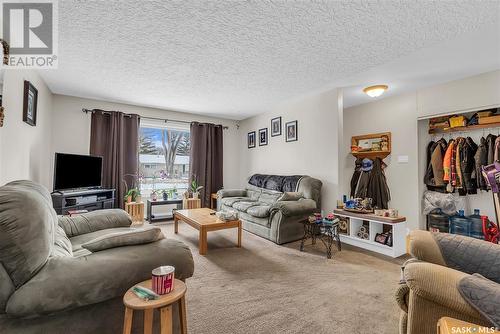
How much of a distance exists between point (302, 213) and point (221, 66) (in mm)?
2358

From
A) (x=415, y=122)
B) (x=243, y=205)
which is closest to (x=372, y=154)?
(x=415, y=122)

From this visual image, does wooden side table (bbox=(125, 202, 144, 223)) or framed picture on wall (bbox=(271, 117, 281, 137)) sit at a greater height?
framed picture on wall (bbox=(271, 117, 281, 137))

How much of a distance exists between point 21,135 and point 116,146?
1.93 meters

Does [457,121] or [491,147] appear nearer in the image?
[491,147]

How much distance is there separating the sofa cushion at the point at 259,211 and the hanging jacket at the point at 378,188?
1.96m

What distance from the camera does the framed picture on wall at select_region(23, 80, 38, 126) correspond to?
104 inches

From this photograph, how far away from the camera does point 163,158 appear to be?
541 cm

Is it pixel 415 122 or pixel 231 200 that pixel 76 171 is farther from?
pixel 415 122

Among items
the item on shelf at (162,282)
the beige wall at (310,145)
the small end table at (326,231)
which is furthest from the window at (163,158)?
the item on shelf at (162,282)

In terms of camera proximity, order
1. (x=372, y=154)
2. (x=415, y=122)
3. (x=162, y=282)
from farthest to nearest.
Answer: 1. (x=372, y=154)
2. (x=415, y=122)
3. (x=162, y=282)

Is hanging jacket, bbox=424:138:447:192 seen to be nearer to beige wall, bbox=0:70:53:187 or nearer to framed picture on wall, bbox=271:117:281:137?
framed picture on wall, bbox=271:117:281:137

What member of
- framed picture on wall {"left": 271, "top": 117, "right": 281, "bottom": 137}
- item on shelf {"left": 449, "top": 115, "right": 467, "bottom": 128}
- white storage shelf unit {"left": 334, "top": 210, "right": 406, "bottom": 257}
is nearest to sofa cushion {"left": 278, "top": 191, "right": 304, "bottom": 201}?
white storage shelf unit {"left": 334, "top": 210, "right": 406, "bottom": 257}

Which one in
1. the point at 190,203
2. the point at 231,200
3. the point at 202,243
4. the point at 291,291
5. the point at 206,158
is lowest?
the point at 291,291

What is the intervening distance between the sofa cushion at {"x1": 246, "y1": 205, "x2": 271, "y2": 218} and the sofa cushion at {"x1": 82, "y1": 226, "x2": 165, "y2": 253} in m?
2.20
